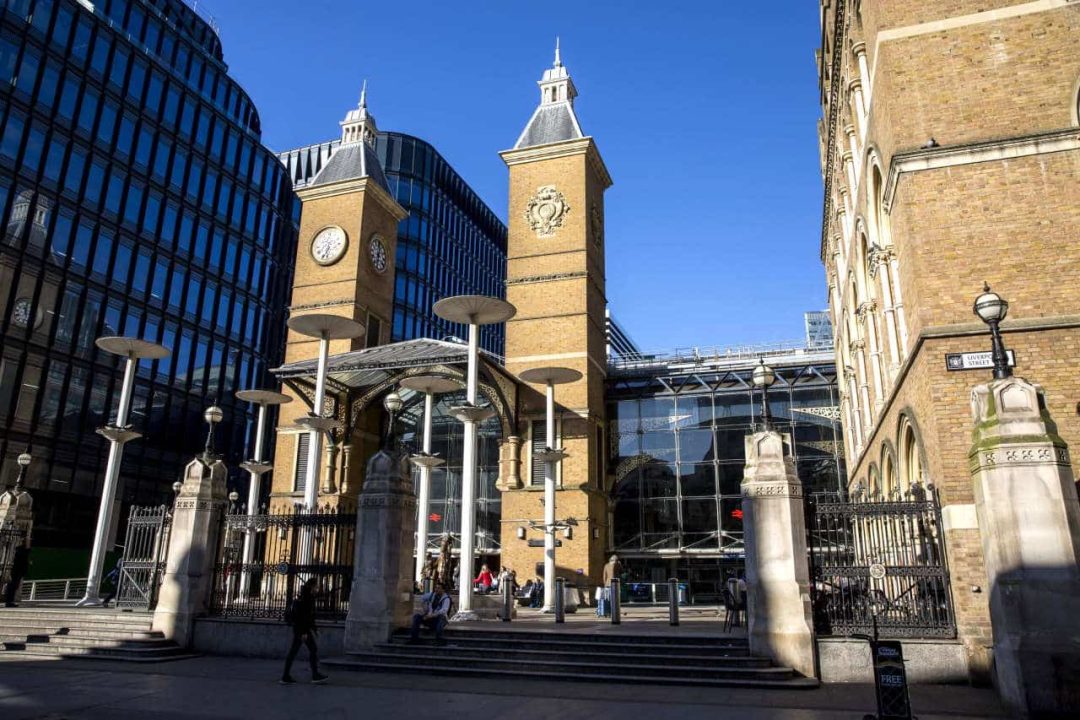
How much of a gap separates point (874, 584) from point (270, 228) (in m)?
51.0

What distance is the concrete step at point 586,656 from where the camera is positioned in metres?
11.8

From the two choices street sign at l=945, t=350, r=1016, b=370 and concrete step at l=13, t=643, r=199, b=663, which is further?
concrete step at l=13, t=643, r=199, b=663

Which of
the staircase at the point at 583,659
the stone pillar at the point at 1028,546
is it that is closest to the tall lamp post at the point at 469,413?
the staircase at the point at 583,659

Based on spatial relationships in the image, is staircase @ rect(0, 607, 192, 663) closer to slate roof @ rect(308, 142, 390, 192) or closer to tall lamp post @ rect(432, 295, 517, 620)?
tall lamp post @ rect(432, 295, 517, 620)

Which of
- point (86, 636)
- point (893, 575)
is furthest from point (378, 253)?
point (893, 575)

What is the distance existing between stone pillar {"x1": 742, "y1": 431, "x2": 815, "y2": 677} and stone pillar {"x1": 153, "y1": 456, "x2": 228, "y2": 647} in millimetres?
10440

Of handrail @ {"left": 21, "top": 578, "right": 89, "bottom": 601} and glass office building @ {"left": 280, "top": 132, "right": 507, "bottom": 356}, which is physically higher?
glass office building @ {"left": 280, "top": 132, "right": 507, "bottom": 356}

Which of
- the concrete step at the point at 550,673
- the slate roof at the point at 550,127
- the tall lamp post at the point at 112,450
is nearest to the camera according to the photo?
the concrete step at the point at 550,673

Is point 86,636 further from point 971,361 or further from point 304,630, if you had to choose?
point 971,361

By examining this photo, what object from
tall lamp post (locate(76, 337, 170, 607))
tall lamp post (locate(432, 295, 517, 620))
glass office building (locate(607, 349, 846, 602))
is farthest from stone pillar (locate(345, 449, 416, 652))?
glass office building (locate(607, 349, 846, 602))

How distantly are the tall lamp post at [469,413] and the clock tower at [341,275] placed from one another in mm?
14413

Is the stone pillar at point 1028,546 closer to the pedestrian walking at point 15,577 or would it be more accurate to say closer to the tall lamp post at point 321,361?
the tall lamp post at point 321,361

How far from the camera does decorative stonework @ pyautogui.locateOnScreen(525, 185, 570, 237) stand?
33594mm

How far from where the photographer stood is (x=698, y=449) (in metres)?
35.4
